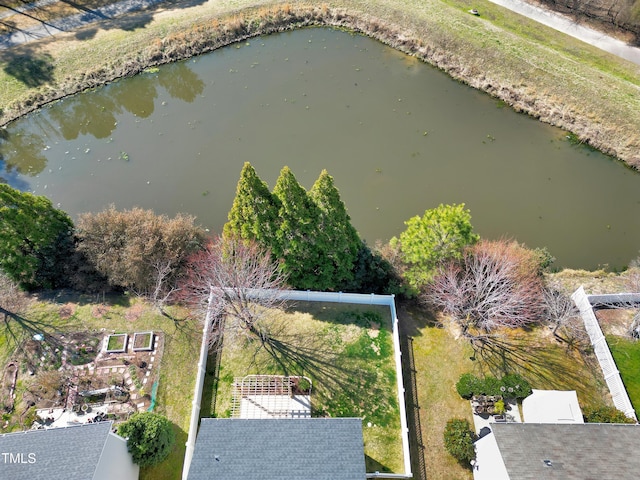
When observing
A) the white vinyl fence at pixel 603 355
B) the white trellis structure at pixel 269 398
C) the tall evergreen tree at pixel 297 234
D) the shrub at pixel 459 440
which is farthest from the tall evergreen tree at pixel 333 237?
the white vinyl fence at pixel 603 355

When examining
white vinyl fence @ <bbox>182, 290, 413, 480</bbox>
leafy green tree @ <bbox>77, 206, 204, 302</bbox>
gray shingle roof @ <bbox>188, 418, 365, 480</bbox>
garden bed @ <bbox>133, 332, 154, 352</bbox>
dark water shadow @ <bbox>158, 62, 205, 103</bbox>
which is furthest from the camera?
dark water shadow @ <bbox>158, 62, 205, 103</bbox>

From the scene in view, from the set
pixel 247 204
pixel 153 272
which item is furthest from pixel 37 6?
pixel 247 204

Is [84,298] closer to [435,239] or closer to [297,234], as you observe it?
[297,234]

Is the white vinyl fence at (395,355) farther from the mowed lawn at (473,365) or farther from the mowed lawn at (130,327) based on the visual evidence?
the mowed lawn at (473,365)

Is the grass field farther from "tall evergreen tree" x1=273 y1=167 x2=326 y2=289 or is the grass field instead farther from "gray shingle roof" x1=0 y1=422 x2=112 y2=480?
"gray shingle roof" x1=0 y1=422 x2=112 y2=480

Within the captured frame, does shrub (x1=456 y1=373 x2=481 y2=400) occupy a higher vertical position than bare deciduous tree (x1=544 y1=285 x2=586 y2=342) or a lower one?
lower

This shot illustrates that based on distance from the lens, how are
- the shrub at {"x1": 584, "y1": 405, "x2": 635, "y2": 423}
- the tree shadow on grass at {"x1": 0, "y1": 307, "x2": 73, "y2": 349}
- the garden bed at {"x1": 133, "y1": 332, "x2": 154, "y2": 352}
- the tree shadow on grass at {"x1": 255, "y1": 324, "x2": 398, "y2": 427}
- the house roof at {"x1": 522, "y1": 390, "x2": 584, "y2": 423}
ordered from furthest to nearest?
1. the tree shadow on grass at {"x1": 0, "y1": 307, "x2": 73, "y2": 349}
2. the garden bed at {"x1": 133, "y1": 332, "x2": 154, "y2": 352}
3. the tree shadow on grass at {"x1": 255, "y1": 324, "x2": 398, "y2": 427}
4. the house roof at {"x1": 522, "y1": 390, "x2": 584, "y2": 423}
5. the shrub at {"x1": 584, "y1": 405, "x2": 635, "y2": 423}

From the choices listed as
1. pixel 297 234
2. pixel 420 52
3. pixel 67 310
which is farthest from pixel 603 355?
pixel 420 52

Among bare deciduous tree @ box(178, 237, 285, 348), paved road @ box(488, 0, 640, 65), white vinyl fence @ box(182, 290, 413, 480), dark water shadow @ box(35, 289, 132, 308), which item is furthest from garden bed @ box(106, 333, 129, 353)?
paved road @ box(488, 0, 640, 65)
